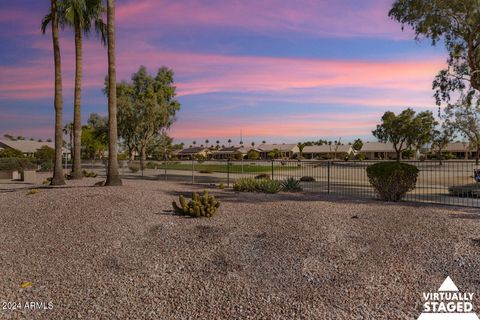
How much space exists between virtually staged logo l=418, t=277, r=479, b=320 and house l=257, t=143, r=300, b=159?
362 ft

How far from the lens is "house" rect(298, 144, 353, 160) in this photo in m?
111

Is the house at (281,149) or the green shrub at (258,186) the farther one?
the house at (281,149)

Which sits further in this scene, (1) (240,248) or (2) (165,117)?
(2) (165,117)

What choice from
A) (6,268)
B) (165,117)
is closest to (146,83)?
(165,117)

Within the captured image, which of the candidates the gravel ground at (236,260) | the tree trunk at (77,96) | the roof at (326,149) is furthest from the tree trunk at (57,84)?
the roof at (326,149)

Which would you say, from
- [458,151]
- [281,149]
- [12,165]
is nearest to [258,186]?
[12,165]

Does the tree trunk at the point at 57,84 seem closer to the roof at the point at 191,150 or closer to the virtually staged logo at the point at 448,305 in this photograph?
the virtually staged logo at the point at 448,305

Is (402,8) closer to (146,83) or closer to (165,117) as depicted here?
(165,117)

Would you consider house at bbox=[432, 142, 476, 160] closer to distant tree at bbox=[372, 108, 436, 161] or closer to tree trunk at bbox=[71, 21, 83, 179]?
distant tree at bbox=[372, 108, 436, 161]

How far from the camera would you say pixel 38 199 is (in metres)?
14.7

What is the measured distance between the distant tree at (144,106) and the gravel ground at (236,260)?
37246 millimetres

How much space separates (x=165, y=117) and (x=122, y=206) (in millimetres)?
40562

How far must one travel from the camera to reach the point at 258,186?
60.4ft

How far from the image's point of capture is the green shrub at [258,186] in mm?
18000
